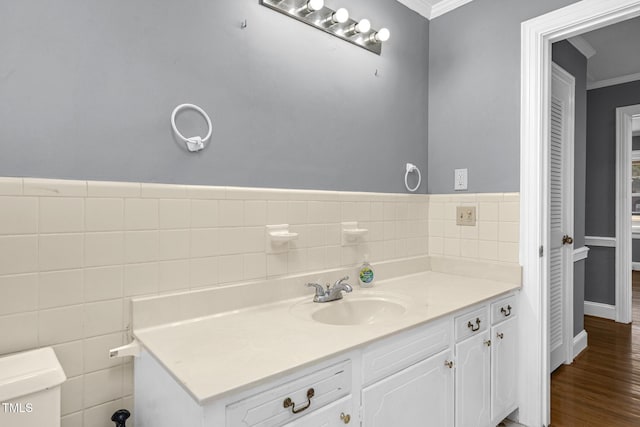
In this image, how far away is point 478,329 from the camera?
1.69 m

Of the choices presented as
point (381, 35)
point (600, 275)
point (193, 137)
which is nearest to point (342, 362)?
point (193, 137)

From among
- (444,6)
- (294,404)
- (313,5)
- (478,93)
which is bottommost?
(294,404)

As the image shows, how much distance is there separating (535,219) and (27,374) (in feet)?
7.27

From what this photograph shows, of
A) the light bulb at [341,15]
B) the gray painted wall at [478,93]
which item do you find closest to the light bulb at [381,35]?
the light bulb at [341,15]

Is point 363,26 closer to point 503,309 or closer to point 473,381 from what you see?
point 503,309

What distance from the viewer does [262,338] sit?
3.88ft

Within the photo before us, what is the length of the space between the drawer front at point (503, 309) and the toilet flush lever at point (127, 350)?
62.6 inches

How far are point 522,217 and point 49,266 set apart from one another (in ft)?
7.11

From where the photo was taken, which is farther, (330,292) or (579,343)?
(579,343)

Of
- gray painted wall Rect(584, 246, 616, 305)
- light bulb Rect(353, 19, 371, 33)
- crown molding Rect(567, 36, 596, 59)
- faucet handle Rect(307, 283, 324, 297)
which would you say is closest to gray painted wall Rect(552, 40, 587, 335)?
crown molding Rect(567, 36, 596, 59)

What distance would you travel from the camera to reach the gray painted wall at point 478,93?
→ 205cm

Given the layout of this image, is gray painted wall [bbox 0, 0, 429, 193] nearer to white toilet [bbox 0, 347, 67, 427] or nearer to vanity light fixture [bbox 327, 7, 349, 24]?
vanity light fixture [bbox 327, 7, 349, 24]

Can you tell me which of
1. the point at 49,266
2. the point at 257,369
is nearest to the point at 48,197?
the point at 49,266

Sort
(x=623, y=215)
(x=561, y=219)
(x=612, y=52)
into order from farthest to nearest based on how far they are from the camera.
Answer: (x=623, y=215) < (x=612, y=52) < (x=561, y=219)
